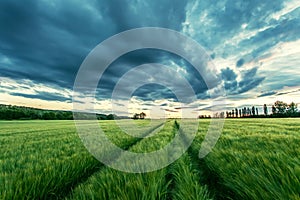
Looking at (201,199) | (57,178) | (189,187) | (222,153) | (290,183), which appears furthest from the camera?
(222,153)

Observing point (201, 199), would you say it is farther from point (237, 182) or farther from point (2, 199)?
point (2, 199)

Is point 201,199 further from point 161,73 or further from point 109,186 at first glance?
point 161,73

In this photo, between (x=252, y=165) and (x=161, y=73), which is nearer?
(x=252, y=165)

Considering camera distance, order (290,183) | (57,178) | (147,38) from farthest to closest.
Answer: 1. (147,38)
2. (57,178)
3. (290,183)

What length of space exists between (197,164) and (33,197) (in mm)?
3419

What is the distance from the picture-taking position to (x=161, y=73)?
18.7m

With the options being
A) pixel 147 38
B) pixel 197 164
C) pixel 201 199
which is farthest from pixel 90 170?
pixel 147 38

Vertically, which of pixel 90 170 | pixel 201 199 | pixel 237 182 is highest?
pixel 237 182

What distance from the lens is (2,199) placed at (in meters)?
2.15

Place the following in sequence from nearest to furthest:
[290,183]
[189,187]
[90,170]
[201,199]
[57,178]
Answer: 1. [290,183]
2. [201,199]
3. [189,187]
4. [57,178]
5. [90,170]

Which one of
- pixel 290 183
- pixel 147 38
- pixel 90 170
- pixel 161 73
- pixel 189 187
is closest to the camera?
pixel 290 183

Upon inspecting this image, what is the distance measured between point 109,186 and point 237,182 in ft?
4.98

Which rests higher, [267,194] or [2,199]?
[267,194]

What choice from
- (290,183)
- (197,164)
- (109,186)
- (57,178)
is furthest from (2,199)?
(197,164)
